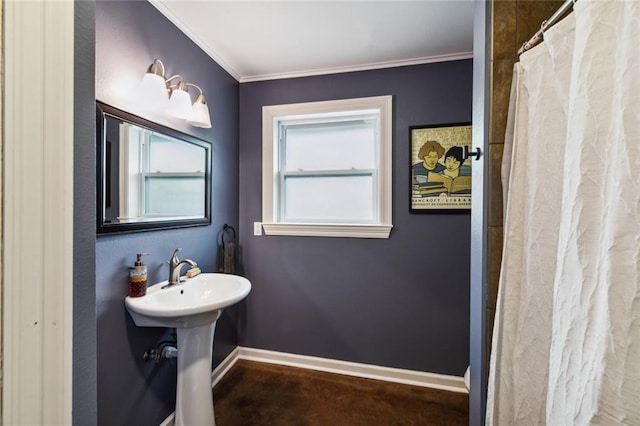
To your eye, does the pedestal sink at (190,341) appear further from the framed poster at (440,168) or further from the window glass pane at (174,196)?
the framed poster at (440,168)

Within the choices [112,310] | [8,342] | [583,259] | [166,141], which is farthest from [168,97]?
[583,259]

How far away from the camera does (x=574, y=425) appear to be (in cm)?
58

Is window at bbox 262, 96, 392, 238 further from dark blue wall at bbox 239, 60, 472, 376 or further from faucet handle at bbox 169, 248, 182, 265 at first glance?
faucet handle at bbox 169, 248, 182, 265

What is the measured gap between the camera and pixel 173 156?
1.62 meters

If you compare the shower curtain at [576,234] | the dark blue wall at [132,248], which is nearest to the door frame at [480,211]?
the shower curtain at [576,234]

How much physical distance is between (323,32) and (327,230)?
1.32m

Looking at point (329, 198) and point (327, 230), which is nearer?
point (327, 230)

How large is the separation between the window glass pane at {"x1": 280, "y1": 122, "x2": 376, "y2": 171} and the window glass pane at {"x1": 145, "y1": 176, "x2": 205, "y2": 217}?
0.77 m

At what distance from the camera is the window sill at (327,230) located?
2053mm

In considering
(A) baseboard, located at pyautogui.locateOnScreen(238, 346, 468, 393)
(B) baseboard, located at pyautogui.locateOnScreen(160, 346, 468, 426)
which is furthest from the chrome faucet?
(A) baseboard, located at pyautogui.locateOnScreen(238, 346, 468, 393)

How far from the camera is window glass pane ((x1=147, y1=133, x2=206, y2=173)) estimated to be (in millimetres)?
1479

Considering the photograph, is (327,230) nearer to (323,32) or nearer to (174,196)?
(174,196)

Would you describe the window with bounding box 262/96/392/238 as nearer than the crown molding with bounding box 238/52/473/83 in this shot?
No

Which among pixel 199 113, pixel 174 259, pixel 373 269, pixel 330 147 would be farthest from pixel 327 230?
pixel 199 113
